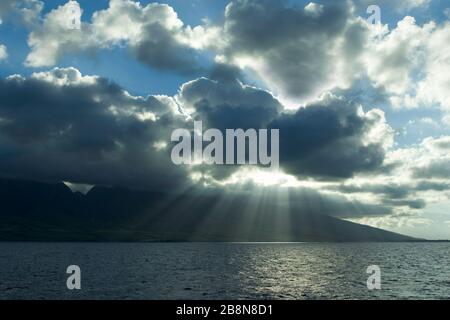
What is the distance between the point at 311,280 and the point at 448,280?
133ft

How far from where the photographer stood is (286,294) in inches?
3671

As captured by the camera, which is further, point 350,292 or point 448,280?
point 448,280

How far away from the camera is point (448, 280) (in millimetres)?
126688

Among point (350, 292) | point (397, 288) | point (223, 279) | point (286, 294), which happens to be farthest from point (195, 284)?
point (397, 288)

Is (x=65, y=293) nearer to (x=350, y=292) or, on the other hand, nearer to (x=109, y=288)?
(x=109, y=288)
